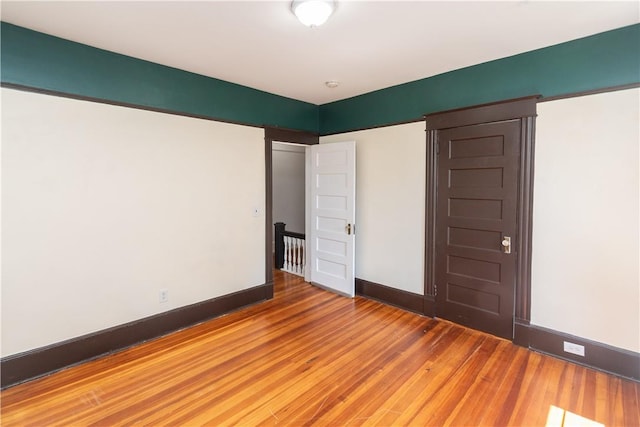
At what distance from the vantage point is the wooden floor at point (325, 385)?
2098 millimetres

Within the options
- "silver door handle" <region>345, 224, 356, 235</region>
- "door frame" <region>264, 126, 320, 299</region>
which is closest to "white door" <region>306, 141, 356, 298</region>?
"silver door handle" <region>345, 224, 356, 235</region>

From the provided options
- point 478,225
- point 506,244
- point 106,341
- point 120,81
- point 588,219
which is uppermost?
point 120,81

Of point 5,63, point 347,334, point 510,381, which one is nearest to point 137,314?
point 347,334

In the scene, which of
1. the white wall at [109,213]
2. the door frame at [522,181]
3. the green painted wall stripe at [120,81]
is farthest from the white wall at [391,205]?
Result: the white wall at [109,213]

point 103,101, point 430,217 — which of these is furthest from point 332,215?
point 103,101

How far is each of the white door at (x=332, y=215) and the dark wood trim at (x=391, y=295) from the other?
0.49 ft

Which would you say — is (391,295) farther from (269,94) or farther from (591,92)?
(269,94)

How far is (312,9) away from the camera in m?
2.08

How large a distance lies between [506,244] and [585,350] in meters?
1.03

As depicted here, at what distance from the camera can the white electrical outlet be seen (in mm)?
2687

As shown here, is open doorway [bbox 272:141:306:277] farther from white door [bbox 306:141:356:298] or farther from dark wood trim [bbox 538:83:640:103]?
dark wood trim [bbox 538:83:640:103]

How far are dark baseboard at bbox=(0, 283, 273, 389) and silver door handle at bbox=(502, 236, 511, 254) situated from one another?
2923 millimetres

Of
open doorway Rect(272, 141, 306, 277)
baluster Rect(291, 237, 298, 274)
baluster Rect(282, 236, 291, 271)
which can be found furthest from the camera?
open doorway Rect(272, 141, 306, 277)

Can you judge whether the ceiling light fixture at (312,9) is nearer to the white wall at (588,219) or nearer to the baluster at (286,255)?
the white wall at (588,219)
